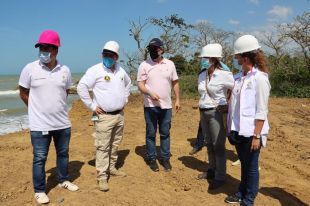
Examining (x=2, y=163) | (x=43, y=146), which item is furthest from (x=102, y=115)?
(x=2, y=163)

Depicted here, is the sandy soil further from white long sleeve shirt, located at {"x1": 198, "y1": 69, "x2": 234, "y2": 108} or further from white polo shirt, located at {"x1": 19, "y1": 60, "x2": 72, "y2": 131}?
white long sleeve shirt, located at {"x1": 198, "y1": 69, "x2": 234, "y2": 108}

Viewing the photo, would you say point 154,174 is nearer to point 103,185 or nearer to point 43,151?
point 103,185

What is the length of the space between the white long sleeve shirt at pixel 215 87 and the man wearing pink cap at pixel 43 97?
163cm

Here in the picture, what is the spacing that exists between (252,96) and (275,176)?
2.17m

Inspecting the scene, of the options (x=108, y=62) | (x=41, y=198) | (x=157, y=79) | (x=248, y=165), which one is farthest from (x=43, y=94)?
(x=248, y=165)

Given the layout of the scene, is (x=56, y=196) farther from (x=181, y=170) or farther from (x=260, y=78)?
(x=260, y=78)

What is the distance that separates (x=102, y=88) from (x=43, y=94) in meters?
0.71

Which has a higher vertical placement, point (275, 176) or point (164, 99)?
point (164, 99)

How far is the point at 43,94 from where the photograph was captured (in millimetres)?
3748

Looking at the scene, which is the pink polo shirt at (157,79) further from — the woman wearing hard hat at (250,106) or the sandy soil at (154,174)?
the woman wearing hard hat at (250,106)

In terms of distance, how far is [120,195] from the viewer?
413 centimetres

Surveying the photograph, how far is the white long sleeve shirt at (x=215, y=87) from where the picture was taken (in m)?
4.02

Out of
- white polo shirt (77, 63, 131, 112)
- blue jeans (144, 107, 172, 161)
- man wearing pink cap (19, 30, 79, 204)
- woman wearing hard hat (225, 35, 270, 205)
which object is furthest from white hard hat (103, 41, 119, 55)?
woman wearing hard hat (225, 35, 270, 205)

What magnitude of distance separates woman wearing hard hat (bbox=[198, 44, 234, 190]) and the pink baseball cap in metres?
1.68
